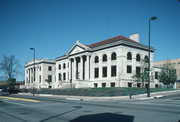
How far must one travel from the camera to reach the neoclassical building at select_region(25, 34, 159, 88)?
4650 centimetres

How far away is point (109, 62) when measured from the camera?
4931cm

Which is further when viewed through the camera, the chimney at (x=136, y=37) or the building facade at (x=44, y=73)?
the building facade at (x=44, y=73)

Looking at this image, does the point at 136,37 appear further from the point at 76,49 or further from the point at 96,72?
the point at 76,49

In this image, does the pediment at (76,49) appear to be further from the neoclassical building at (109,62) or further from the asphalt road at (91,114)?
the asphalt road at (91,114)

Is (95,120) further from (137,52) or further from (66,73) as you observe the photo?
(66,73)

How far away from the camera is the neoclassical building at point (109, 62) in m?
46.5

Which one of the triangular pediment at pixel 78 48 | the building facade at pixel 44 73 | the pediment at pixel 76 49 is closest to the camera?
the triangular pediment at pixel 78 48

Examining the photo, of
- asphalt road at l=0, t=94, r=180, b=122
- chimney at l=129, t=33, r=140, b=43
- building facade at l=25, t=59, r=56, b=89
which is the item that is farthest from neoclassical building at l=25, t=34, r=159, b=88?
asphalt road at l=0, t=94, r=180, b=122

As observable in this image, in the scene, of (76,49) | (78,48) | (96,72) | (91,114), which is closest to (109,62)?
(96,72)

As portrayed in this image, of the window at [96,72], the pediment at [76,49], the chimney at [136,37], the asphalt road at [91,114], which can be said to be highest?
the chimney at [136,37]

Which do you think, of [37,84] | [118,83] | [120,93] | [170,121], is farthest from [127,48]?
[37,84]

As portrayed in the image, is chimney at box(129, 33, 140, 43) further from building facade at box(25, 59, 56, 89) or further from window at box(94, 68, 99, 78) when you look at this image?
building facade at box(25, 59, 56, 89)

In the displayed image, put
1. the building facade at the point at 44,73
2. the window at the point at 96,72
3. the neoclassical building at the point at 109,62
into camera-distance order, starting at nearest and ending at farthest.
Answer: the neoclassical building at the point at 109,62, the window at the point at 96,72, the building facade at the point at 44,73

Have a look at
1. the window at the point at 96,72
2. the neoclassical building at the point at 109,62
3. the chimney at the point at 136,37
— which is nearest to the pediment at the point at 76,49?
the neoclassical building at the point at 109,62
